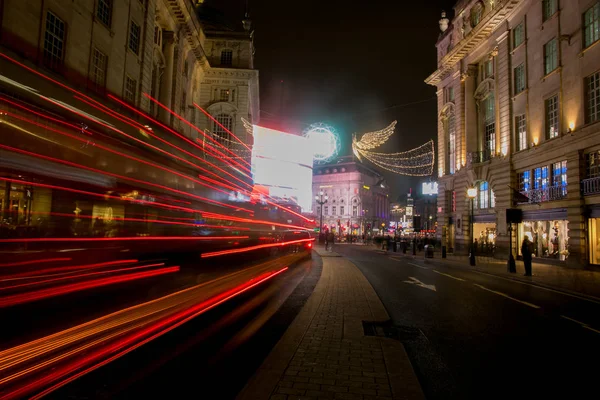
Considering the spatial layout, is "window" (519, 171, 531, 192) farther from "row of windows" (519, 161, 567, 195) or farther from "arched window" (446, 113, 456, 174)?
"arched window" (446, 113, 456, 174)

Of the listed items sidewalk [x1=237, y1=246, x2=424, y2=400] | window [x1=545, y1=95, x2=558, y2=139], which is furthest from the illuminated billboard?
sidewalk [x1=237, y1=246, x2=424, y2=400]

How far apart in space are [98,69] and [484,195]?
3019 cm

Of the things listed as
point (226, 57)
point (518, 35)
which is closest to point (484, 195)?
point (518, 35)

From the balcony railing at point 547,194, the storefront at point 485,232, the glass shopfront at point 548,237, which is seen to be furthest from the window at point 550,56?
the storefront at point 485,232

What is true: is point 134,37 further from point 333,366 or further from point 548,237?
point 548,237

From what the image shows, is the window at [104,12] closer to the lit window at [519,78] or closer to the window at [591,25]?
the window at [591,25]

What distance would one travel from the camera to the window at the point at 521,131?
2805 centimetres

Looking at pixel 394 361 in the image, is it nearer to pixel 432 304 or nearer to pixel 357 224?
pixel 432 304

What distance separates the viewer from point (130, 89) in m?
26.9

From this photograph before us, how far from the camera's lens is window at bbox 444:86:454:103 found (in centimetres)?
3988

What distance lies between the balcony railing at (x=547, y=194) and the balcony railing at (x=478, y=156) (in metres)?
6.11

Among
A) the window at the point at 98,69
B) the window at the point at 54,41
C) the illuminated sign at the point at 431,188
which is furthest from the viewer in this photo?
the illuminated sign at the point at 431,188

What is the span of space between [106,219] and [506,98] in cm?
2968

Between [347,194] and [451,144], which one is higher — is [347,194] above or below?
above
